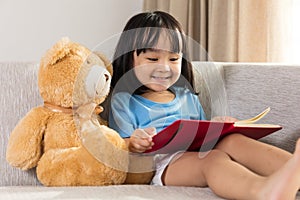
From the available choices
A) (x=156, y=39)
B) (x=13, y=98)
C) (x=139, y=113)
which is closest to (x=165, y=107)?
(x=139, y=113)

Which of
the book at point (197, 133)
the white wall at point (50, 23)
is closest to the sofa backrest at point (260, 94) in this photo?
the book at point (197, 133)

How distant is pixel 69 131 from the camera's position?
1.59 m

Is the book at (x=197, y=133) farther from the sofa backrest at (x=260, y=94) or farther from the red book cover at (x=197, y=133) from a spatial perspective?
the sofa backrest at (x=260, y=94)

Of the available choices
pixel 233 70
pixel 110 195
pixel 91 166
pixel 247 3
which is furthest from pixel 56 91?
pixel 247 3

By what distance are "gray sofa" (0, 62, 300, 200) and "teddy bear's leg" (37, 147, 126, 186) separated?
4 centimetres

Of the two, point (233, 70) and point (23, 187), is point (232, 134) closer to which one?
point (233, 70)

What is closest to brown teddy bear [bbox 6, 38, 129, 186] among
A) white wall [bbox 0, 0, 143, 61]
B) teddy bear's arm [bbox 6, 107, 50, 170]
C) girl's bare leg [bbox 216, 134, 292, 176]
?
teddy bear's arm [bbox 6, 107, 50, 170]

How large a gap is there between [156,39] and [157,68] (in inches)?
3.1

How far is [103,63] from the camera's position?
167 cm

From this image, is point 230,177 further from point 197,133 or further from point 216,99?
point 216,99

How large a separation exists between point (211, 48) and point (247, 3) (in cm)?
28

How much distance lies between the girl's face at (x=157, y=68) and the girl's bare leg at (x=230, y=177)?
0.70 feet

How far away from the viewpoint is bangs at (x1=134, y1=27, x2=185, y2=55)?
5.47ft

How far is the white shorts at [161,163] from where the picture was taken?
163 centimetres
